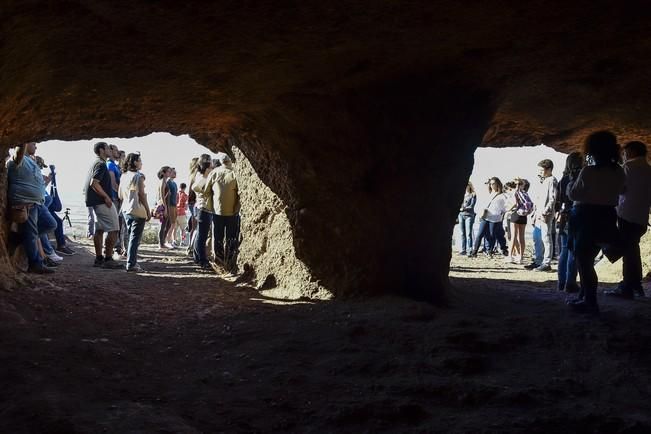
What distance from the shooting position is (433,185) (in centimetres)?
518

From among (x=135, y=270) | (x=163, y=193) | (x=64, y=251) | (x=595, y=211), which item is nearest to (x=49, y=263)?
(x=135, y=270)

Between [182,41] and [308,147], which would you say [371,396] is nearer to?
[182,41]

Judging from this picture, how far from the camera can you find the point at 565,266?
6.11m

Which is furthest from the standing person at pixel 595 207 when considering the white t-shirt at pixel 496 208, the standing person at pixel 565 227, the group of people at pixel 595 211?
the white t-shirt at pixel 496 208

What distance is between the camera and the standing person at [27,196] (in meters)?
6.08

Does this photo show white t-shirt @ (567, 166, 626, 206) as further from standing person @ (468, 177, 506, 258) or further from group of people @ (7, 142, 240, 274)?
standing person @ (468, 177, 506, 258)

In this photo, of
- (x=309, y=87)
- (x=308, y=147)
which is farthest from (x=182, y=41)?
(x=308, y=147)

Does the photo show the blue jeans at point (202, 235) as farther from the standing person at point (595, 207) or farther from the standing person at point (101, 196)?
the standing person at point (595, 207)

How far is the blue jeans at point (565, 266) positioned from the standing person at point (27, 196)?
19.1 feet

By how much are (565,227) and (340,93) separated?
2926mm

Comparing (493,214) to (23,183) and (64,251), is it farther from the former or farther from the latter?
(23,183)

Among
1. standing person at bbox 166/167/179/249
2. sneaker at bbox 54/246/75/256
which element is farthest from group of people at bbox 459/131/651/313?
sneaker at bbox 54/246/75/256

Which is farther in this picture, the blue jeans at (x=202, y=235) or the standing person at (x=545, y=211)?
the blue jeans at (x=202, y=235)

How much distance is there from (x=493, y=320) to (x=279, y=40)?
261cm
